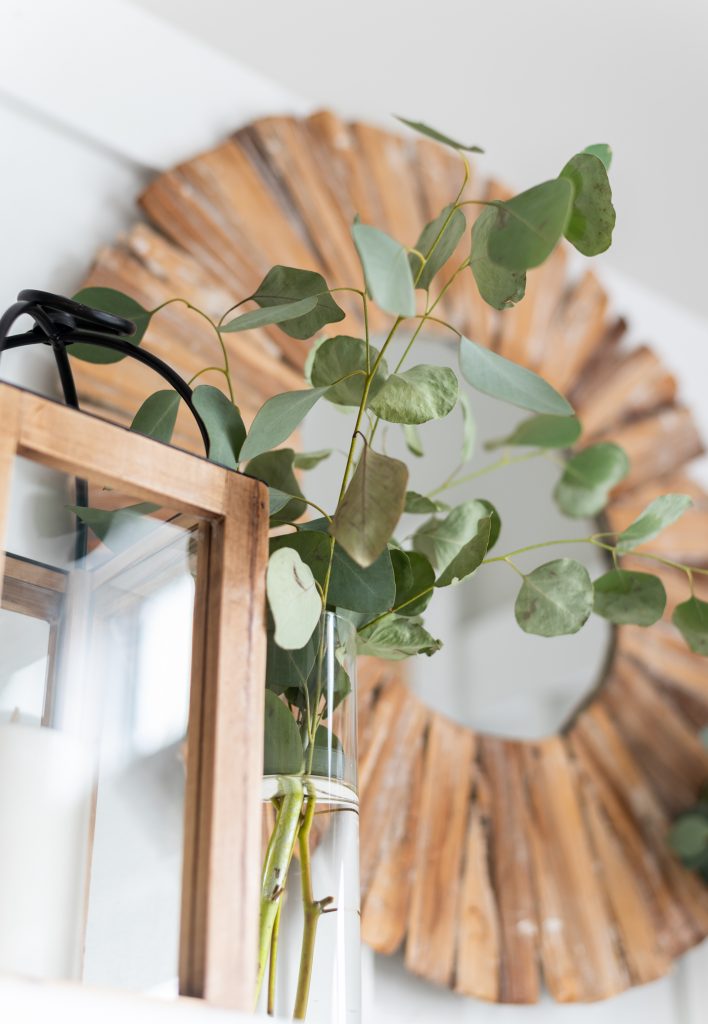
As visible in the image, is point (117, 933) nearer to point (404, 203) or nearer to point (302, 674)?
point (302, 674)

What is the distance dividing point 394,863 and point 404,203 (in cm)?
64

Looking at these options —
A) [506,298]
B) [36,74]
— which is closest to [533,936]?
[506,298]

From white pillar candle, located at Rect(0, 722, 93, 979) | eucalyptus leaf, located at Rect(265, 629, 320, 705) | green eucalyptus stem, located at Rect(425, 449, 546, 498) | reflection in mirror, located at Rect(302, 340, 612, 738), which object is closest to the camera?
white pillar candle, located at Rect(0, 722, 93, 979)

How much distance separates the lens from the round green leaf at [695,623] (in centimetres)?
61

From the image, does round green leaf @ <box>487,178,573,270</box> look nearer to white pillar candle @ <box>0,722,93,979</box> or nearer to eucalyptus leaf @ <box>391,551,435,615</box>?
eucalyptus leaf @ <box>391,551,435,615</box>

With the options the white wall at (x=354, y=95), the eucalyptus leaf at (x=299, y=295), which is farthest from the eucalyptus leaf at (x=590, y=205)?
the white wall at (x=354, y=95)

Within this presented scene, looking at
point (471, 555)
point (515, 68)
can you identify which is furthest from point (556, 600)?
point (515, 68)

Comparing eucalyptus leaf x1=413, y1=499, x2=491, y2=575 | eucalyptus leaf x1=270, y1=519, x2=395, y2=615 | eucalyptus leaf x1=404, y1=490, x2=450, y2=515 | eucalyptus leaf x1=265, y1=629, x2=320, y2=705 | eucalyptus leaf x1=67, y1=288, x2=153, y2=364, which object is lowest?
eucalyptus leaf x1=265, y1=629, x2=320, y2=705

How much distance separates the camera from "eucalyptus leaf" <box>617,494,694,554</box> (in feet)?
2.07

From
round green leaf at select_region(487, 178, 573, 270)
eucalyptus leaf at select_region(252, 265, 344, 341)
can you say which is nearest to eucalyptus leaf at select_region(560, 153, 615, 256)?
round green leaf at select_region(487, 178, 573, 270)

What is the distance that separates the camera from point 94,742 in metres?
0.44

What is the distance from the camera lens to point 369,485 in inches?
19.1

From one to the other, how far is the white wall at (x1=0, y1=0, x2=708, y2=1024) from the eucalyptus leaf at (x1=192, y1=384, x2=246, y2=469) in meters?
0.32

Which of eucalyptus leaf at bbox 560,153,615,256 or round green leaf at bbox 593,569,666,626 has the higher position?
eucalyptus leaf at bbox 560,153,615,256
